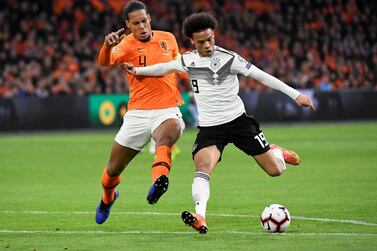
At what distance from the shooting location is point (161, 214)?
1112 cm

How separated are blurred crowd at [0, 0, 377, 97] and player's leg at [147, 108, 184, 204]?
18700mm

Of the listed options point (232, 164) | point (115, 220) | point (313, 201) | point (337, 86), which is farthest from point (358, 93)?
point (115, 220)

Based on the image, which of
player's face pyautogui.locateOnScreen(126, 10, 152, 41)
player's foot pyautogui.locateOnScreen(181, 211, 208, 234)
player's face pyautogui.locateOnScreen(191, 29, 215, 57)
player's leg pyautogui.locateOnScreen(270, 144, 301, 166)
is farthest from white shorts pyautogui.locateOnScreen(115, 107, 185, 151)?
player's foot pyautogui.locateOnScreen(181, 211, 208, 234)

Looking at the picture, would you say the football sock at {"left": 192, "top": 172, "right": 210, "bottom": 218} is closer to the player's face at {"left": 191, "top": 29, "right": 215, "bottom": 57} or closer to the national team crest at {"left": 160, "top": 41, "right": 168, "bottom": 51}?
the player's face at {"left": 191, "top": 29, "right": 215, "bottom": 57}

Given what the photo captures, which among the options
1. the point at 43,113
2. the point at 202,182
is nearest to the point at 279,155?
the point at 202,182

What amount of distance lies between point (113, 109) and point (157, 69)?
1920 centimetres

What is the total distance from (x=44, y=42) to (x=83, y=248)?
22.3m

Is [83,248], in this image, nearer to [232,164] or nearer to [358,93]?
[232,164]

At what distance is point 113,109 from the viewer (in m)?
28.8

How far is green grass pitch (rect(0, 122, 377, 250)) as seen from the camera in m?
8.68

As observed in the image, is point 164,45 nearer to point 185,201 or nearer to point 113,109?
point 185,201

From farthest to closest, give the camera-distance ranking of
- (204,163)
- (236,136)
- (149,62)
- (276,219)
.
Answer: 1. (149,62)
2. (236,136)
3. (204,163)
4. (276,219)

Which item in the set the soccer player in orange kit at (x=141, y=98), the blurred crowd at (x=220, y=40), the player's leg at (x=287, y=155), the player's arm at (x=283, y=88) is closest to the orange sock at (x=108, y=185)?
the soccer player in orange kit at (x=141, y=98)

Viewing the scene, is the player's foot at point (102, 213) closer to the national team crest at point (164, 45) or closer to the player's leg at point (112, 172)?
the player's leg at point (112, 172)
